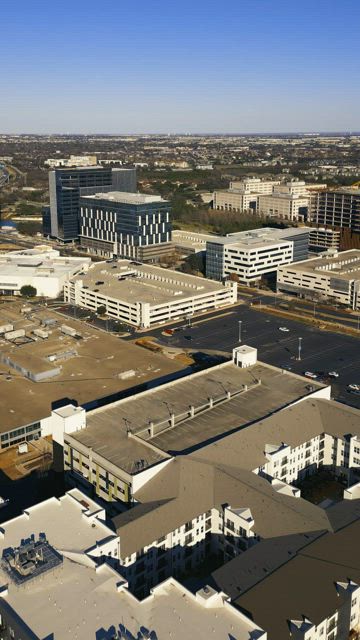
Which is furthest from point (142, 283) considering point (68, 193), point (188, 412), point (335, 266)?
point (68, 193)

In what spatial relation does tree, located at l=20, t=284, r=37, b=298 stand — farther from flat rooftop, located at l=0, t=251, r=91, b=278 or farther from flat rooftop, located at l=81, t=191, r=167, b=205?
flat rooftop, located at l=81, t=191, r=167, b=205

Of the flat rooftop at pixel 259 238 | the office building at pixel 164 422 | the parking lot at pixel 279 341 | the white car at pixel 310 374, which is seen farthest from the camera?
the flat rooftop at pixel 259 238

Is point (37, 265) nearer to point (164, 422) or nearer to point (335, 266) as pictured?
point (335, 266)

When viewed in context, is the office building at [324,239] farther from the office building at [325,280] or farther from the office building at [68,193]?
the office building at [68,193]

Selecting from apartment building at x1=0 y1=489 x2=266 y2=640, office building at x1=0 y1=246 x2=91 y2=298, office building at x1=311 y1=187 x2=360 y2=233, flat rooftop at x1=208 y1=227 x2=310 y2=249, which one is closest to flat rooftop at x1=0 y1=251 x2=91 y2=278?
office building at x1=0 y1=246 x2=91 y2=298

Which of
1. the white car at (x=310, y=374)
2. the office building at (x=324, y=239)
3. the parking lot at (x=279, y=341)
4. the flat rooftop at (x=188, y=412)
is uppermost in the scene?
the office building at (x=324, y=239)

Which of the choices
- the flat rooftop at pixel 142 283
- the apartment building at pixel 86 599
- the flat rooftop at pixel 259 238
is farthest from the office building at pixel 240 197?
the apartment building at pixel 86 599
